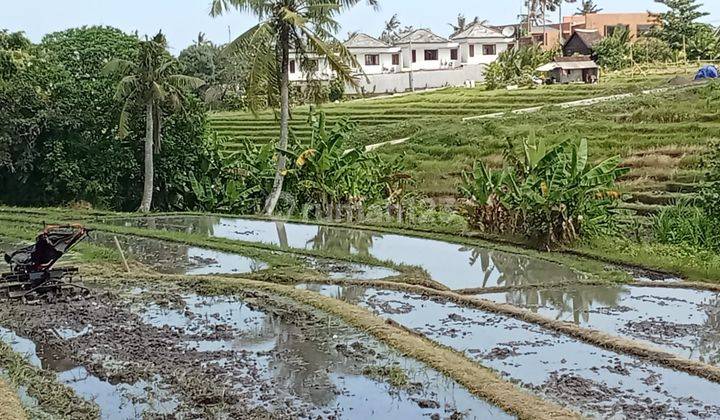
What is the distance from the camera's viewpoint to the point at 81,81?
63.9ft

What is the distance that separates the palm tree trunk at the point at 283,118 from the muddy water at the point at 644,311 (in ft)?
29.3

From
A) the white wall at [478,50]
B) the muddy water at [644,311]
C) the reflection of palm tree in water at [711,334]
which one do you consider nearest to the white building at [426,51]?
the white wall at [478,50]

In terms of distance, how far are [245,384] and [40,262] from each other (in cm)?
405

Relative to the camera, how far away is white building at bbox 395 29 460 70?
56.1 metres

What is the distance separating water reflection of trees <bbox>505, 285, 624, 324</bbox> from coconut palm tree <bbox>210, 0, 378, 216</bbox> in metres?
7.67

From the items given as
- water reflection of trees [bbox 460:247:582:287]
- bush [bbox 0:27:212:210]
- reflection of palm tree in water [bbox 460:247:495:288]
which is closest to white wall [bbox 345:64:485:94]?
bush [bbox 0:27:212:210]

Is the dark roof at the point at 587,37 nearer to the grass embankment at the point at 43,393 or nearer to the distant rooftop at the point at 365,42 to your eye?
the distant rooftop at the point at 365,42

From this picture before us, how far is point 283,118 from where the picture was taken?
57.6 ft

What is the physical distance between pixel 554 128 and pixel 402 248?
→ 11837mm

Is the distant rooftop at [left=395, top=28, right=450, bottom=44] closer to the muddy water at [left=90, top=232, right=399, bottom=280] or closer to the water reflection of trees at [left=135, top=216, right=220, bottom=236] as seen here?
the water reflection of trees at [left=135, top=216, right=220, bottom=236]

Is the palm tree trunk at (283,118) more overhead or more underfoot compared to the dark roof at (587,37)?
more underfoot

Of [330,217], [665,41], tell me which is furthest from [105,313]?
[665,41]

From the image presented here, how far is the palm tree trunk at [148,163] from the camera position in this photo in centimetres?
1823

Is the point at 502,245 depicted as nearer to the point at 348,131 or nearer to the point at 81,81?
the point at 348,131
